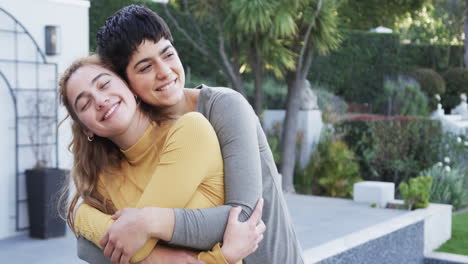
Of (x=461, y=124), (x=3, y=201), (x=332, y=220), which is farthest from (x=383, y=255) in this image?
(x=461, y=124)

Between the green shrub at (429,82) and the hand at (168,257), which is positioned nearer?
the hand at (168,257)

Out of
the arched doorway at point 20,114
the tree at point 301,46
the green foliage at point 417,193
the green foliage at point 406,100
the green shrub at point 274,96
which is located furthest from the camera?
the green foliage at point 406,100

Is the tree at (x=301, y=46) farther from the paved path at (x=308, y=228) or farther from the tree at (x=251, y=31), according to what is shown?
the paved path at (x=308, y=228)

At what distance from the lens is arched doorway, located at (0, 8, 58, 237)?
21.0 feet

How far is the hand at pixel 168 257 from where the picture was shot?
163 centimetres

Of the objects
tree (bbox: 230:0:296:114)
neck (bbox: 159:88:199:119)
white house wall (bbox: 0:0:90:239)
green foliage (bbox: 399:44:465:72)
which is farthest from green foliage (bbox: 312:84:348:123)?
neck (bbox: 159:88:199:119)

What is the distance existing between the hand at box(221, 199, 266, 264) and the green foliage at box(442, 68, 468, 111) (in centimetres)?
1827

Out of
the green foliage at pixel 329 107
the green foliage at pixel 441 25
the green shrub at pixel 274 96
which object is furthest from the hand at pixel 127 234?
the green foliage at pixel 441 25

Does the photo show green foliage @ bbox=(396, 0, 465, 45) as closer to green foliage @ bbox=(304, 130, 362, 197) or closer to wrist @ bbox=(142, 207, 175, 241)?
green foliage @ bbox=(304, 130, 362, 197)

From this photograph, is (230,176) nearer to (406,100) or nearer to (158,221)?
Result: (158,221)

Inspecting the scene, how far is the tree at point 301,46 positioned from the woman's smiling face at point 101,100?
8.22 m

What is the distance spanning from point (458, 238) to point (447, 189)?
1.75 m

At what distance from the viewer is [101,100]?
166 centimetres

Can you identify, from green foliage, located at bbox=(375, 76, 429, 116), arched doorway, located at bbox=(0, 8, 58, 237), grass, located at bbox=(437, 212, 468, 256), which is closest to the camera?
arched doorway, located at bbox=(0, 8, 58, 237)
